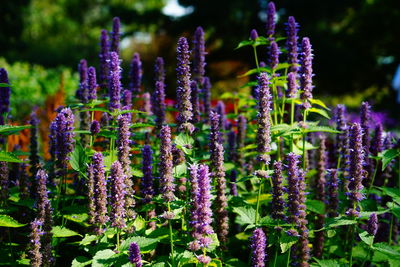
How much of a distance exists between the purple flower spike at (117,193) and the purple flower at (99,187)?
0.10 metres

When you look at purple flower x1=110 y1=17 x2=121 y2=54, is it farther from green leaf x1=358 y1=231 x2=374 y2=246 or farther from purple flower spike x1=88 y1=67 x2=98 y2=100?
green leaf x1=358 y1=231 x2=374 y2=246

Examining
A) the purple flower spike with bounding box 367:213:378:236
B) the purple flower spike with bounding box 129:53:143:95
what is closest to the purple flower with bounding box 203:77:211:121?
the purple flower spike with bounding box 129:53:143:95

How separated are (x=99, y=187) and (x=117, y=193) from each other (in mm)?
158

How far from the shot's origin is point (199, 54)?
4613 millimetres

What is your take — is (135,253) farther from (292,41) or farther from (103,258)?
(292,41)

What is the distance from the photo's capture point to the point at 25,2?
28.0 m

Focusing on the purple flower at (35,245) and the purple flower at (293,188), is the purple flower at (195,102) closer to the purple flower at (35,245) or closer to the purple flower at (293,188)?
the purple flower at (293,188)

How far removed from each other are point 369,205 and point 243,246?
129 cm

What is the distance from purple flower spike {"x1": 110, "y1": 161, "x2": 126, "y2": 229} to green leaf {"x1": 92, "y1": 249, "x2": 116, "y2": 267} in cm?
18

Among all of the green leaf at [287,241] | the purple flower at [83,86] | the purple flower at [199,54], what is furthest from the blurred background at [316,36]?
the green leaf at [287,241]

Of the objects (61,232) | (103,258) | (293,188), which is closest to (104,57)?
(61,232)

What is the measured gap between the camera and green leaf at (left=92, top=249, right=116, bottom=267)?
2814mm

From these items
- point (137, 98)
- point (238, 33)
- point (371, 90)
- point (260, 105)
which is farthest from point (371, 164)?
point (371, 90)

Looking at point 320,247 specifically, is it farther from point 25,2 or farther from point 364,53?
point 25,2
